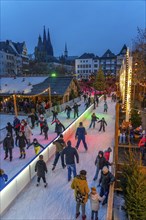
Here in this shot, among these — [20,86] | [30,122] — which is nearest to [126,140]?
[30,122]

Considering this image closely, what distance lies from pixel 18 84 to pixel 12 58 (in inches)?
1448

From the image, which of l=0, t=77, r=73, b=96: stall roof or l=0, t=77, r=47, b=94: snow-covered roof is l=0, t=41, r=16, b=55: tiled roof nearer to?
l=0, t=77, r=47, b=94: snow-covered roof

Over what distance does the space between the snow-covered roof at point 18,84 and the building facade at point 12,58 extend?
82.1 feet

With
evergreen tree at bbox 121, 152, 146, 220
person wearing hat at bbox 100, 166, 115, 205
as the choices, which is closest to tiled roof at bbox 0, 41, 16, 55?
person wearing hat at bbox 100, 166, 115, 205

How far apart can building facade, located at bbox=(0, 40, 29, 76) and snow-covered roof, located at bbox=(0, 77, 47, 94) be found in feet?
82.1

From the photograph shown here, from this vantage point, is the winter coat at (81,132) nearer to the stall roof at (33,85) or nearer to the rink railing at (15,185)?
the rink railing at (15,185)

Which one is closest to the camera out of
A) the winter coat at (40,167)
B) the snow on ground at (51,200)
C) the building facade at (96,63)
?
the snow on ground at (51,200)

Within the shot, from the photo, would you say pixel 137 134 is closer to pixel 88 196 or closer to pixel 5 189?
pixel 88 196

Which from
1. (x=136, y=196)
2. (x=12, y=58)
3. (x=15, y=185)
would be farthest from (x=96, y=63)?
(x=136, y=196)

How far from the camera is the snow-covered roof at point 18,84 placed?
27.1 metres

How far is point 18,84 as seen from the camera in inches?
1125

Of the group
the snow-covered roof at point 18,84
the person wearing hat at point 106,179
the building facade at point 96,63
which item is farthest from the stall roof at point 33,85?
the building facade at point 96,63

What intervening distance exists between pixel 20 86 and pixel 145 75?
49.3ft

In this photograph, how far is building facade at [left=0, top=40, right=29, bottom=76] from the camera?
190ft
